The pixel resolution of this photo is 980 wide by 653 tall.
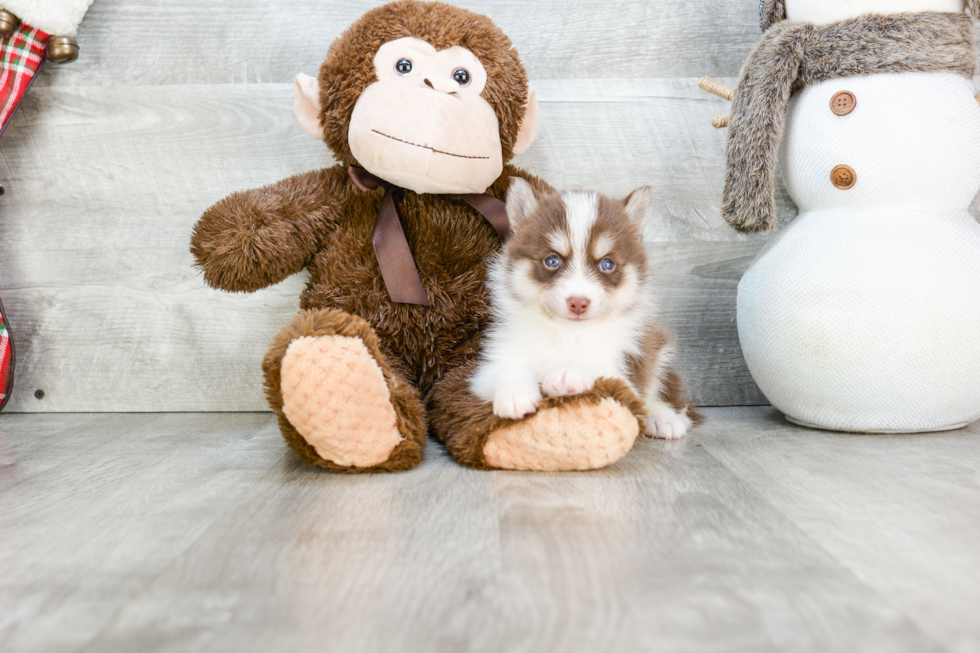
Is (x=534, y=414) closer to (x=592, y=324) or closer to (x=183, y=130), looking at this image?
(x=592, y=324)

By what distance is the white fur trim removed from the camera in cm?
142

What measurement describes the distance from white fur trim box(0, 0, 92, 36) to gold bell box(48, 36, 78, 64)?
1 centimetres

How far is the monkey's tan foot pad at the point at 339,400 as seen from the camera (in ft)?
3.26

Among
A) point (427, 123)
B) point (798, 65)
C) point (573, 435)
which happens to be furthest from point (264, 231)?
point (798, 65)

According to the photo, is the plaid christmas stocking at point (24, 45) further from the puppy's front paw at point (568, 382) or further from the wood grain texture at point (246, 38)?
the puppy's front paw at point (568, 382)

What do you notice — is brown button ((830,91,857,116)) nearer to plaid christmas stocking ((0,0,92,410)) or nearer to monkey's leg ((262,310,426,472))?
monkey's leg ((262,310,426,472))

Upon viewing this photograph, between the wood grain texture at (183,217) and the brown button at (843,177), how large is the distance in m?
0.34

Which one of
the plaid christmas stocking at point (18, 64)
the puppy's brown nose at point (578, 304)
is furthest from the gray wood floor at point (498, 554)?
the plaid christmas stocking at point (18, 64)

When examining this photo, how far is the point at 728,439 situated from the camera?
4.28ft

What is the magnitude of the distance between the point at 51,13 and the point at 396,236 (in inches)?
35.5

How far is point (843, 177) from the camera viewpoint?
129 centimetres

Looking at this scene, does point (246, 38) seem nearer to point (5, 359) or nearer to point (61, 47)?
point (61, 47)

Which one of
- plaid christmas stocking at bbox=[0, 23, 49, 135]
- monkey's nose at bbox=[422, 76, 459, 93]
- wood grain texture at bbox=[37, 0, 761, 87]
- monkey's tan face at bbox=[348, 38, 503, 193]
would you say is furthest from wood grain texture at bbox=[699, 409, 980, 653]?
plaid christmas stocking at bbox=[0, 23, 49, 135]

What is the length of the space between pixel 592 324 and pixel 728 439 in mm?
361
